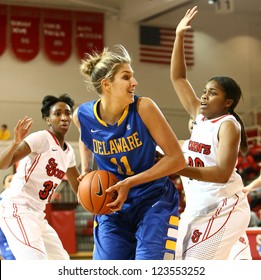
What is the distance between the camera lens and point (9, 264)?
245 centimetres

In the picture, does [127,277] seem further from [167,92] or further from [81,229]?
[167,92]

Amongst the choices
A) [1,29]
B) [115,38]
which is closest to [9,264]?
[1,29]

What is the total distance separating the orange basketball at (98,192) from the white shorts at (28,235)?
3.75 ft

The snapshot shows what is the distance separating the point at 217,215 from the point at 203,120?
62 centimetres

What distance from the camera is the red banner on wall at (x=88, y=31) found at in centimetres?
1728

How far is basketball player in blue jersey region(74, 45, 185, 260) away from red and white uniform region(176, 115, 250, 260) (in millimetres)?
325

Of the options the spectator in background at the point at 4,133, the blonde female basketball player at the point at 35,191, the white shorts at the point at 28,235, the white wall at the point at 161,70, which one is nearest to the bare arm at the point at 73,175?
A: the blonde female basketball player at the point at 35,191

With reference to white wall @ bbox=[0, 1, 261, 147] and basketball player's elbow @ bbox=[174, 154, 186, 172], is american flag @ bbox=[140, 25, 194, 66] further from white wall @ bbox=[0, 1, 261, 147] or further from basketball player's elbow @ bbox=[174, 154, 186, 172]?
basketball player's elbow @ bbox=[174, 154, 186, 172]

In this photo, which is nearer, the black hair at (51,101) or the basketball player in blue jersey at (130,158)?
the basketball player in blue jersey at (130,158)

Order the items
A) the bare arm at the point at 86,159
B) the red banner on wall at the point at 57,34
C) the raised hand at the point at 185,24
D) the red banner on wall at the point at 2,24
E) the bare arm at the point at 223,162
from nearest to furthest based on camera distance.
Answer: the bare arm at the point at 223,162 < the bare arm at the point at 86,159 < the raised hand at the point at 185,24 < the red banner on wall at the point at 2,24 < the red banner on wall at the point at 57,34

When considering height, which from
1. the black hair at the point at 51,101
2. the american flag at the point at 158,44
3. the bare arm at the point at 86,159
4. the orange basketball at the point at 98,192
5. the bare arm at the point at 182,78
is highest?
the american flag at the point at 158,44

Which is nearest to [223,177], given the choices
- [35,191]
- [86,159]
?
[86,159]

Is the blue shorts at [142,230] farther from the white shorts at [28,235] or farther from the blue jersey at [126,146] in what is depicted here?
the white shorts at [28,235]

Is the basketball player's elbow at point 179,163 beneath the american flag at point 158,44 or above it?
beneath
